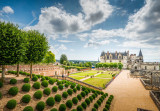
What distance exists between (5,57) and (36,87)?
519 cm

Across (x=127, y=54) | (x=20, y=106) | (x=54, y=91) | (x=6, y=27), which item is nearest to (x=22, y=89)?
(x=20, y=106)

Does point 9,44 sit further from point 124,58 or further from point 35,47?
point 124,58

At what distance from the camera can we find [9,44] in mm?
10414

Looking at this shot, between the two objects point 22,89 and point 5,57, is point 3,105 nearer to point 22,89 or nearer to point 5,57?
point 22,89

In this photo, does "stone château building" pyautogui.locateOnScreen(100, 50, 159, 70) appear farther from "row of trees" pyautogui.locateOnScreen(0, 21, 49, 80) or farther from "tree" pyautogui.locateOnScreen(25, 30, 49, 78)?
"row of trees" pyautogui.locateOnScreen(0, 21, 49, 80)

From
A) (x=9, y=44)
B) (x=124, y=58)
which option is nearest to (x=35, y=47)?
Result: (x=9, y=44)

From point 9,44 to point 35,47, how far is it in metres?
Result: 3.73

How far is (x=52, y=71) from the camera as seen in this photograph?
1575 inches

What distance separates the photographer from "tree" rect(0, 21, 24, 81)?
10037 millimetres

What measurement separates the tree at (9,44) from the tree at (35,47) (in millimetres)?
2127

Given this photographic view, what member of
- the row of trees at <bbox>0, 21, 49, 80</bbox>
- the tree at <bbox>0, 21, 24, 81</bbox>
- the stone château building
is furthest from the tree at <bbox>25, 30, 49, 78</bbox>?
the stone château building

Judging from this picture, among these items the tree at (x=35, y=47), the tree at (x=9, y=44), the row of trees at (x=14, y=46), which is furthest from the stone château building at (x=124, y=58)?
the tree at (x=9, y=44)

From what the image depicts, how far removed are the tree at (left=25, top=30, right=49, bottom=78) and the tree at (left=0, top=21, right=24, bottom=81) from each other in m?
2.13

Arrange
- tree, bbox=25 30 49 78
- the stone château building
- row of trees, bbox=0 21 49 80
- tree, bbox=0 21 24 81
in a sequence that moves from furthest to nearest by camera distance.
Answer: the stone château building → tree, bbox=25 30 49 78 → row of trees, bbox=0 21 49 80 → tree, bbox=0 21 24 81
